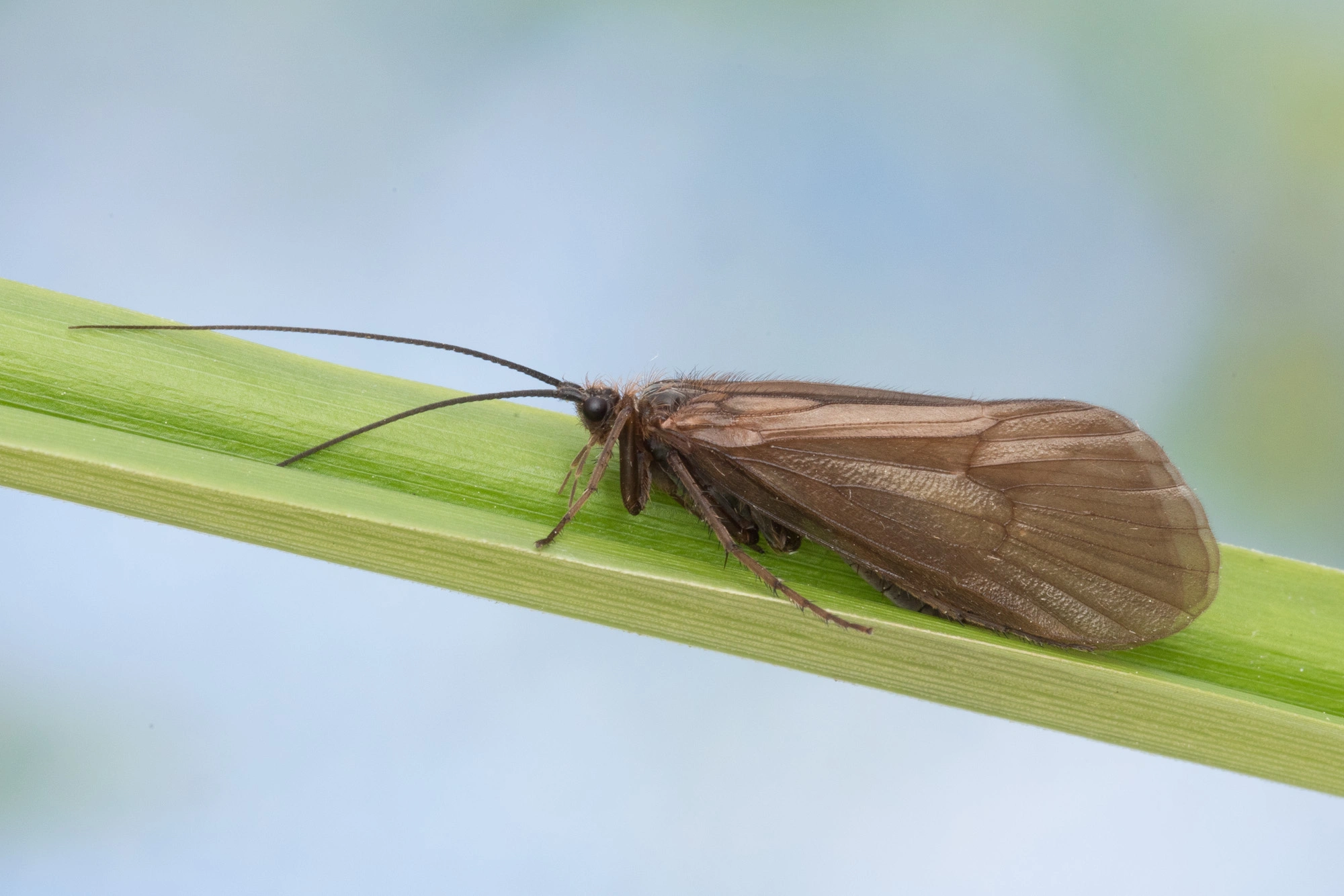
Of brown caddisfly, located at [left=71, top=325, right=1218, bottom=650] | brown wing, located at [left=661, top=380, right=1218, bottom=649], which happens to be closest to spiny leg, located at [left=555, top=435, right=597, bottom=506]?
brown caddisfly, located at [left=71, top=325, right=1218, bottom=650]

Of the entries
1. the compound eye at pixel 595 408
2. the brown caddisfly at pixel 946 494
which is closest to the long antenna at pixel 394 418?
the brown caddisfly at pixel 946 494

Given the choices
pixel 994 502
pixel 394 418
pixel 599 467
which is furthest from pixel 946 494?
pixel 394 418

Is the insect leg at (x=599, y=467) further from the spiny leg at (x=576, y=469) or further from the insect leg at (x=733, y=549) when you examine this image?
the insect leg at (x=733, y=549)

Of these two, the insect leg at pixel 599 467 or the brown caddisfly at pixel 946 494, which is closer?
the insect leg at pixel 599 467

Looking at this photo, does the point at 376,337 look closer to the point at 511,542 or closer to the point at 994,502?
the point at 511,542

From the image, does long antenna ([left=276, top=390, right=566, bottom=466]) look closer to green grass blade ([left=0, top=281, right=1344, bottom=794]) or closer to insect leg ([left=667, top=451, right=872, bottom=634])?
green grass blade ([left=0, top=281, right=1344, bottom=794])

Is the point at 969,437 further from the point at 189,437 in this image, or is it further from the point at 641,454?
the point at 189,437
